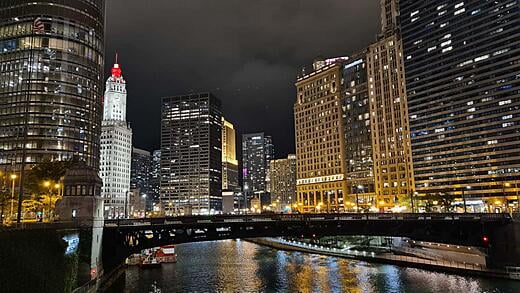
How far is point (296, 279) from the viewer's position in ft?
252

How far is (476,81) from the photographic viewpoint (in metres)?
183

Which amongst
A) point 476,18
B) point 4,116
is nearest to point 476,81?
point 476,18

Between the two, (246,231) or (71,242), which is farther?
(246,231)

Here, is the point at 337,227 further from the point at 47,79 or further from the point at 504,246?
the point at 47,79

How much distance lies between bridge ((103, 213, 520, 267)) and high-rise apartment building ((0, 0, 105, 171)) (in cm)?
7368

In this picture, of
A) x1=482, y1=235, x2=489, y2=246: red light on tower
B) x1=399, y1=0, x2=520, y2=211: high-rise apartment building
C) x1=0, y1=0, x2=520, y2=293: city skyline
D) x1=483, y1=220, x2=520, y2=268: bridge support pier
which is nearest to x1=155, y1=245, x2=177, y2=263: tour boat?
x1=0, y1=0, x2=520, y2=293: city skyline

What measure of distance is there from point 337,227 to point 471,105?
13931 cm

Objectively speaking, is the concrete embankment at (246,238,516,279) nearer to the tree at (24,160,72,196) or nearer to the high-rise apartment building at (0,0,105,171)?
the tree at (24,160,72,196)

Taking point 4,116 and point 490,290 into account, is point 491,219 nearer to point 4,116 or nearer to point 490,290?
point 490,290

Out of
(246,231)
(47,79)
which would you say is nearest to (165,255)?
(246,231)

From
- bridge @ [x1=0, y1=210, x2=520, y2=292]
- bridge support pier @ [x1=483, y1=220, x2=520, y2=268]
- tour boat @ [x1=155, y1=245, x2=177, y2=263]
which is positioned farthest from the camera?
tour boat @ [x1=155, y1=245, x2=177, y2=263]

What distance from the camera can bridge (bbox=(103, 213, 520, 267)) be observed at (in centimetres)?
6925

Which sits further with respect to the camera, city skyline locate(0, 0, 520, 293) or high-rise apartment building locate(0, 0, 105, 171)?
high-rise apartment building locate(0, 0, 105, 171)

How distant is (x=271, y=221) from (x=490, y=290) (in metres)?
35.3
